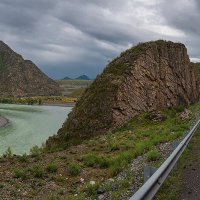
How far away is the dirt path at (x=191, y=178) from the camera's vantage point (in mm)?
8523

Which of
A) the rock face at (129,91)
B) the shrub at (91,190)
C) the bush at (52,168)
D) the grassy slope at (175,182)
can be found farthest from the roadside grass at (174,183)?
the rock face at (129,91)

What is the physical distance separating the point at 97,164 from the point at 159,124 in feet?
40.8

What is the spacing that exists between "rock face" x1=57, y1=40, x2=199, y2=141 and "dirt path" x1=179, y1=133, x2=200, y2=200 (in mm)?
11565

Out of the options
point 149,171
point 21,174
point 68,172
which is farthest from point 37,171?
point 149,171

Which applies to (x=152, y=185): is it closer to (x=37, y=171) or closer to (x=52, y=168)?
(x=37, y=171)

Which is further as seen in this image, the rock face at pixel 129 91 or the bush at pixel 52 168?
the rock face at pixel 129 91

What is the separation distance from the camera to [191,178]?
10188 millimetres

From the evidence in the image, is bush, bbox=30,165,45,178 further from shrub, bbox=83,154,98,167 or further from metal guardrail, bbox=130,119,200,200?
metal guardrail, bbox=130,119,200,200

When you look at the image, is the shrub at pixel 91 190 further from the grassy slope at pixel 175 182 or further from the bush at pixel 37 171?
the bush at pixel 37 171

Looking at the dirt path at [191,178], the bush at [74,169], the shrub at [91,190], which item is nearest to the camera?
the dirt path at [191,178]

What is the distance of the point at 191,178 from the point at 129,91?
18790 millimetres

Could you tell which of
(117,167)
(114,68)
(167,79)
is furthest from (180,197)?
(167,79)

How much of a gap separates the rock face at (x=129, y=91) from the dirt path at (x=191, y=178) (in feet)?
37.9

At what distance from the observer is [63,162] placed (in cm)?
1484
